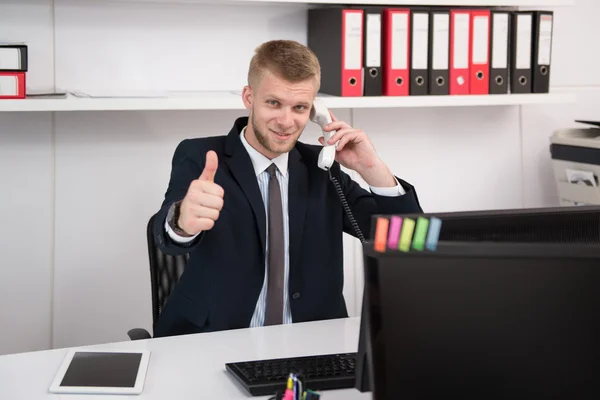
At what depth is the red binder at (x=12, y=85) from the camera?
243 cm

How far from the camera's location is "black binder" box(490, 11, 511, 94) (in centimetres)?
288

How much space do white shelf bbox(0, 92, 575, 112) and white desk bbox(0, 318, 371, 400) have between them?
0.99m

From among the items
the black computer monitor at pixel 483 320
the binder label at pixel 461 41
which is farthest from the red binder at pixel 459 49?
the black computer monitor at pixel 483 320

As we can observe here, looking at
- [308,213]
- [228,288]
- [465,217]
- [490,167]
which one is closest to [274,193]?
[308,213]

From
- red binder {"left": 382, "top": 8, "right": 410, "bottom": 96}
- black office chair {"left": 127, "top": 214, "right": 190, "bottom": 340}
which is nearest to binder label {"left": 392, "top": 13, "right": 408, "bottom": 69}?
red binder {"left": 382, "top": 8, "right": 410, "bottom": 96}

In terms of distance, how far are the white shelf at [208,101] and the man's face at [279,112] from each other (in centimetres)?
58

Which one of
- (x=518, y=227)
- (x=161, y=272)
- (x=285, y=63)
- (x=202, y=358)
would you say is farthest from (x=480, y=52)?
(x=518, y=227)

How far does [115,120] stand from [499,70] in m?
1.43

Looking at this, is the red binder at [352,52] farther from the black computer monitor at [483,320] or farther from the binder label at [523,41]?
the black computer monitor at [483,320]

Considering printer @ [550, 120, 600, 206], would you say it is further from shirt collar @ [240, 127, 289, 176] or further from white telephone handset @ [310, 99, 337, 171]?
shirt collar @ [240, 127, 289, 176]

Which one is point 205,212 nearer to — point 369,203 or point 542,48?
point 369,203

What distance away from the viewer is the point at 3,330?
9.37ft

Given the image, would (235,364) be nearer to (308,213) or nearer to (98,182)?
(308,213)

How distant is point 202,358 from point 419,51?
1.59 meters
